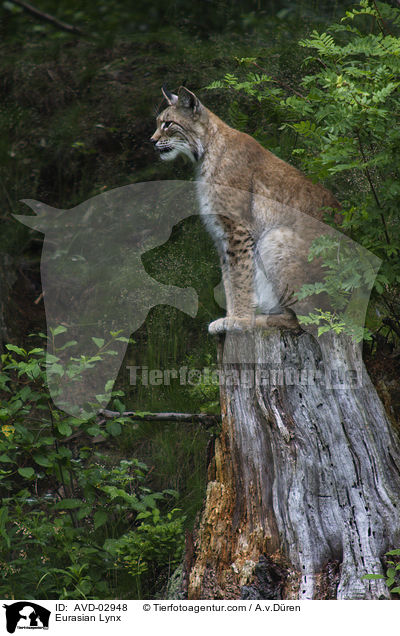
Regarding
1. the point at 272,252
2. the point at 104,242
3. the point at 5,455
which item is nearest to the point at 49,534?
the point at 5,455

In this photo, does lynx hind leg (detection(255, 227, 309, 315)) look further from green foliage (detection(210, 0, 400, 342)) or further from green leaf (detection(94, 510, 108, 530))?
green leaf (detection(94, 510, 108, 530))

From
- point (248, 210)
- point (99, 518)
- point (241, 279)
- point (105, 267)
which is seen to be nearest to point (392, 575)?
point (99, 518)

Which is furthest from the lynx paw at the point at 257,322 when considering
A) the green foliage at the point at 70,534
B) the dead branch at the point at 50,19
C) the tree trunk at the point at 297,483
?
the dead branch at the point at 50,19

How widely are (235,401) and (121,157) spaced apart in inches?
184

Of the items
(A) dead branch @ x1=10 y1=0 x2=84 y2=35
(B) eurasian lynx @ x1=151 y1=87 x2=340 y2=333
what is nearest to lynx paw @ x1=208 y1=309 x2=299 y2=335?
(B) eurasian lynx @ x1=151 y1=87 x2=340 y2=333

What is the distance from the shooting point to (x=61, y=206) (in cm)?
762

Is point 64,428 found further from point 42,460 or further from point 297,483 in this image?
point 297,483

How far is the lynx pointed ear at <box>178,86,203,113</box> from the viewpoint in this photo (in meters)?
5.08

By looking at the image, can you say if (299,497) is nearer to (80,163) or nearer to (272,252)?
(272,252)

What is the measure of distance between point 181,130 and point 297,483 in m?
Result: 3.07

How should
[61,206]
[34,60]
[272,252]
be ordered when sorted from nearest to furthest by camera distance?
[272,252] → [61,206] → [34,60]
